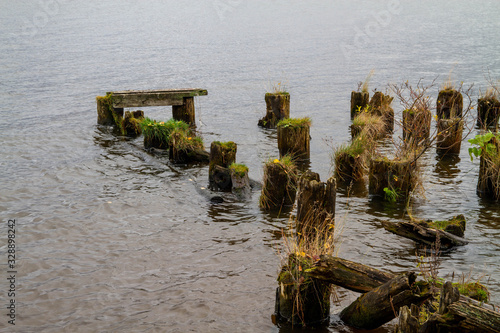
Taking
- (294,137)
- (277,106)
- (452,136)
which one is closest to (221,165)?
(294,137)

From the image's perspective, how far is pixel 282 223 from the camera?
34.5 ft

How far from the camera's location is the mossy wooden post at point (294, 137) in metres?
14.2

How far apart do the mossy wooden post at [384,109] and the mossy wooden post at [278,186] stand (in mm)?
6362

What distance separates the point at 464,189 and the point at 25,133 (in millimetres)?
15266

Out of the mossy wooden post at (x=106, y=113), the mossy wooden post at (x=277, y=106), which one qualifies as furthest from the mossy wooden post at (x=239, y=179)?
the mossy wooden post at (x=106, y=113)

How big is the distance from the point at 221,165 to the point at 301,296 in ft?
20.6

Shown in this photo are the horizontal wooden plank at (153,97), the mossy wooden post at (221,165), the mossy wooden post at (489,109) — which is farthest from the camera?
the horizontal wooden plank at (153,97)

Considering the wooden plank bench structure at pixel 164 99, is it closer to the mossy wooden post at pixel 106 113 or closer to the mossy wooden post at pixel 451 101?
the mossy wooden post at pixel 106 113

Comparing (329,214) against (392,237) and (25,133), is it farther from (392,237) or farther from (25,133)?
(25,133)

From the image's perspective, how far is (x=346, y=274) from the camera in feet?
21.3
